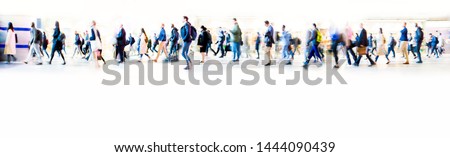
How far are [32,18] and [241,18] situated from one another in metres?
15.8

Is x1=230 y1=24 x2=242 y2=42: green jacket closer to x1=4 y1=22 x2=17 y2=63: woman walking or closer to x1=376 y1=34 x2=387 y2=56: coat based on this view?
x1=376 y1=34 x2=387 y2=56: coat

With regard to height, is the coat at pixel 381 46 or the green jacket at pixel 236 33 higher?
the green jacket at pixel 236 33

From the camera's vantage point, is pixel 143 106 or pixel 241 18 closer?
pixel 143 106

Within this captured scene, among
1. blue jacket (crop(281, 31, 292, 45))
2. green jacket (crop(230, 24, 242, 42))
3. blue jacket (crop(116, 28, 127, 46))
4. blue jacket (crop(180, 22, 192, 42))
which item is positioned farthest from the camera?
blue jacket (crop(281, 31, 292, 45))

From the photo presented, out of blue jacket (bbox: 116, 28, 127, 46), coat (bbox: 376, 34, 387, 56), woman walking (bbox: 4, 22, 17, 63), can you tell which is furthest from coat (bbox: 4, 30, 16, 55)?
coat (bbox: 376, 34, 387, 56)

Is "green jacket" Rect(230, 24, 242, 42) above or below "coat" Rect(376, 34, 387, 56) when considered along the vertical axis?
above

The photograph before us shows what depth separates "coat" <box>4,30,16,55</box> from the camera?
Answer: 11.5 m

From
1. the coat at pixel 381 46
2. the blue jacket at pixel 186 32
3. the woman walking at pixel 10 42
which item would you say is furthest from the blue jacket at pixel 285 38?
the woman walking at pixel 10 42

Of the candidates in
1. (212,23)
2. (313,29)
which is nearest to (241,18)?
(212,23)

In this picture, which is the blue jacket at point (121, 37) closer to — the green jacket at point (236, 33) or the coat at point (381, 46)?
the green jacket at point (236, 33)

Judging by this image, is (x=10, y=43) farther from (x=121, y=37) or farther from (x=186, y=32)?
(x=186, y=32)

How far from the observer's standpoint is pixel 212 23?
26719 millimetres

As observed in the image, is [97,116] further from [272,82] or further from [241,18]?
[241,18]

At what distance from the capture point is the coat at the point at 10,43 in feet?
37.8
